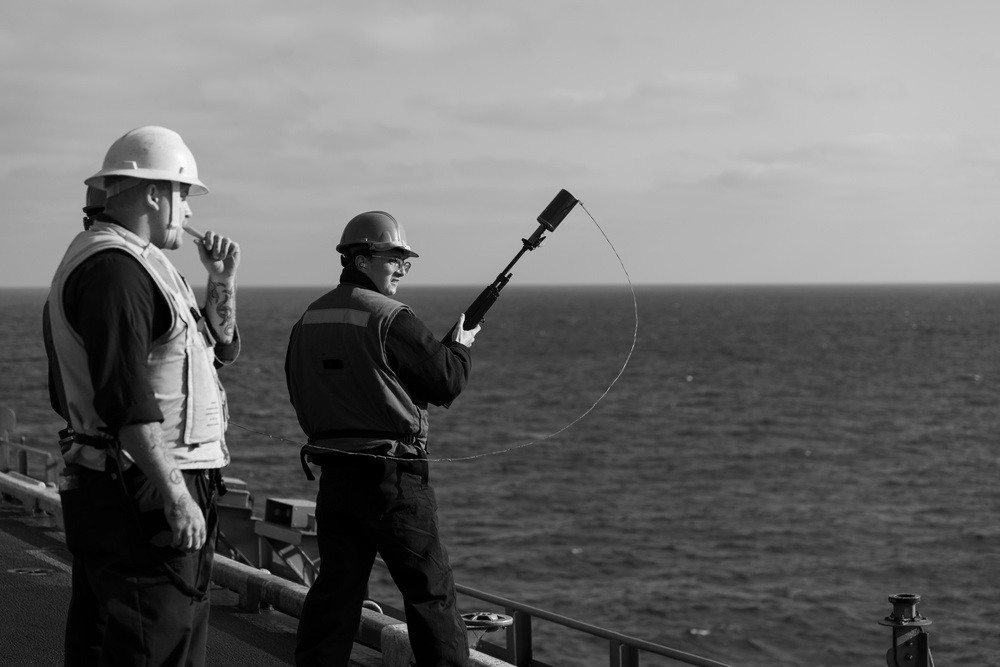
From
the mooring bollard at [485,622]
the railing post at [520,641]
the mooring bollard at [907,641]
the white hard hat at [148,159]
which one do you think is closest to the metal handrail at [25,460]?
the railing post at [520,641]

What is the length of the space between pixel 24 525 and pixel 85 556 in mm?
7156

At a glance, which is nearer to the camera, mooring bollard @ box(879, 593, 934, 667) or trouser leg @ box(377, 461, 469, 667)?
trouser leg @ box(377, 461, 469, 667)

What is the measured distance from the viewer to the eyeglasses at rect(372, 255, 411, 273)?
199 inches

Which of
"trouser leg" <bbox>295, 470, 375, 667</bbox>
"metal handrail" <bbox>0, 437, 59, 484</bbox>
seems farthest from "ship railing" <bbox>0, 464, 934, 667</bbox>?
"metal handrail" <bbox>0, 437, 59, 484</bbox>

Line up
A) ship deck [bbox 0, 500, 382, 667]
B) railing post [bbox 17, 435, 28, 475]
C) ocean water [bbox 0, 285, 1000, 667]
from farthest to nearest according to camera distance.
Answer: ocean water [bbox 0, 285, 1000, 667] < railing post [bbox 17, 435, 28, 475] < ship deck [bbox 0, 500, 382, 667]

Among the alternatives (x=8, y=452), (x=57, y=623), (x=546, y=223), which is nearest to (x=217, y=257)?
(x=546, y=223)

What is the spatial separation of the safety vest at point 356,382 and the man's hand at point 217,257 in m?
1.10

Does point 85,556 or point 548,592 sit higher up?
point 85,556

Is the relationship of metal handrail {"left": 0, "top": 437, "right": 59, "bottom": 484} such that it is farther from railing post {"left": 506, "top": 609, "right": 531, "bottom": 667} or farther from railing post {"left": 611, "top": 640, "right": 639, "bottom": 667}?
railing post {"left": 611, "top": 640, "right": 639, "bottom": 667}

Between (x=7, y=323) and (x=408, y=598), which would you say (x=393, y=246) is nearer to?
(x=408, y=598)

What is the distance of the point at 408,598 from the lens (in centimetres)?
488

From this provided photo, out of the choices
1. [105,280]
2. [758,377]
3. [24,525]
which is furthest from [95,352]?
[758,377]

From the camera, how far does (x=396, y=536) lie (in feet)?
15.8

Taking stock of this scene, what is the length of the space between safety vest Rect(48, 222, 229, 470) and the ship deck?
294 centimetres
